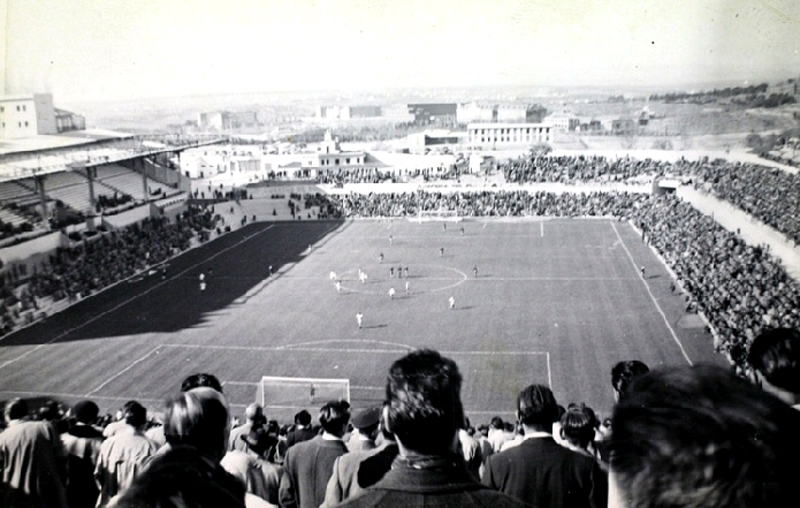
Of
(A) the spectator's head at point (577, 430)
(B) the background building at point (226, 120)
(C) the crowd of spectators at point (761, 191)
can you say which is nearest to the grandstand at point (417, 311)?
(C) the crowd of spectators at point (761, 191)

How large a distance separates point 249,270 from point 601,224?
25.5m

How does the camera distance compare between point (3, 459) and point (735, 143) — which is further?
point (735, 143)

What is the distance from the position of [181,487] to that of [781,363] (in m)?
2.97

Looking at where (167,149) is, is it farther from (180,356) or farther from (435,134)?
(435,134)

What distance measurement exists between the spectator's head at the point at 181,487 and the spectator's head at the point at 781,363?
2.70 metres

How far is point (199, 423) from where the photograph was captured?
3381mm

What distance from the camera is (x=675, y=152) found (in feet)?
236

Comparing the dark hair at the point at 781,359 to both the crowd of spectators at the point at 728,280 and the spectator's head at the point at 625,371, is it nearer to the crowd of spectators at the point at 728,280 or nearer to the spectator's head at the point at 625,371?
the spectator's head at the point at 625,371

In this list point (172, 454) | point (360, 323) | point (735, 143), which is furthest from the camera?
point (735, 143)

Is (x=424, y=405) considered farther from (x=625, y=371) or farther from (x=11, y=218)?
(x=11, y=218)

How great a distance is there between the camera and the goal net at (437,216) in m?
56.7

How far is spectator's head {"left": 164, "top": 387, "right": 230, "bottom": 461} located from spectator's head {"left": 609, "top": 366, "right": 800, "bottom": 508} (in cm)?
197

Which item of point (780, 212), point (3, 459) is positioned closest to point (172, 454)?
point (3, 459)

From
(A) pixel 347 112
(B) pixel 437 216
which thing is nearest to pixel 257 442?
(B) pixel 437 216
